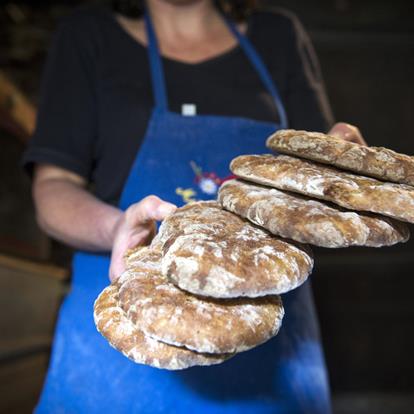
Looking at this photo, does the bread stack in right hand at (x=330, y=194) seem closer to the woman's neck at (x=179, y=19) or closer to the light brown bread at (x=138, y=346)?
the light brown bread at (x=138, y=346)

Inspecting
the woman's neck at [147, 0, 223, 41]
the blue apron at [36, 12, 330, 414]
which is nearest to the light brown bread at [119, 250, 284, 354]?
the blue apron at [36, 12, 330, 414]

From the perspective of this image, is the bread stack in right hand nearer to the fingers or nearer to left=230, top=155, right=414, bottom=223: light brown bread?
left=230, top=155, right=414, bottom=223: light brown bread

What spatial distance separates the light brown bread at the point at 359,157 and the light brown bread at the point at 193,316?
0.22 m

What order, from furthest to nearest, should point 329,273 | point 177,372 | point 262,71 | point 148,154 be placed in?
point 329,273 → point 262,71 → point 148,154 → point 177,372

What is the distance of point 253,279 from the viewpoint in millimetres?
599

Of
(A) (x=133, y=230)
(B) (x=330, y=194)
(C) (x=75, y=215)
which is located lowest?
(C) (x=75, y=215)

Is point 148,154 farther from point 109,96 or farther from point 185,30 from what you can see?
point 185,30

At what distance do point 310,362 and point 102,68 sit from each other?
952 millimetres

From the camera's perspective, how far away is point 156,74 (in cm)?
124

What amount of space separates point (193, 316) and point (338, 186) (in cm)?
25

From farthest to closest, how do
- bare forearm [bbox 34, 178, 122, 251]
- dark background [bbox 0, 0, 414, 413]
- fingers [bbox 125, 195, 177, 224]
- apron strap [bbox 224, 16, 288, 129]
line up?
1. dark background [bbox 0, 0, 414, 413]
2. apron strap [bbox 224, 16, 288, 129]
3. bare forearm [bbox 34, 178, 122, 251]
4. fingers [bbox 125, 195, 177, 224]

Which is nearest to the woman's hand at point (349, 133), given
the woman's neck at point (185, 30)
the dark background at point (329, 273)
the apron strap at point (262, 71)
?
the apron strap at point (262, 71)

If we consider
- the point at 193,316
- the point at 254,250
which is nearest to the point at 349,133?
the point at 254,250

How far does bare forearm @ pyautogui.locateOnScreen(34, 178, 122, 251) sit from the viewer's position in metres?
1.04
